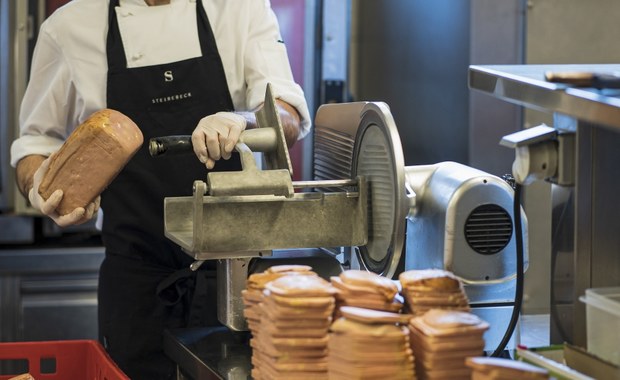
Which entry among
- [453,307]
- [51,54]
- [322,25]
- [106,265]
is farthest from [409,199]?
[322,25]

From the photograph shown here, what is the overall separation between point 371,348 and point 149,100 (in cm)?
118

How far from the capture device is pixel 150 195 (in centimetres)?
222

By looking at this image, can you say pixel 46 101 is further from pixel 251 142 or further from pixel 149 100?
pixel 251 142

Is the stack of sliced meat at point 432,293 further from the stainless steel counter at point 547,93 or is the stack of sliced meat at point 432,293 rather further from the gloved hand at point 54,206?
the gloved hand at point 54,206

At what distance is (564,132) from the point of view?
1332mm

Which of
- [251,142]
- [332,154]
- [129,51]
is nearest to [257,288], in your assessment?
[251,142]

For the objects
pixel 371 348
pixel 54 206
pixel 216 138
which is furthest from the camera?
pixel 54 206

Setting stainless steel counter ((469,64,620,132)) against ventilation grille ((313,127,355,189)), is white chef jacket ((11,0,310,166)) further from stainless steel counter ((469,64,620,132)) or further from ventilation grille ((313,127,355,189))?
stainless steel counter ((469,64,620,132))

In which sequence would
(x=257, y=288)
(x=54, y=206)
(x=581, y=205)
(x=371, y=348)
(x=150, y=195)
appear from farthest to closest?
(x=150, y=195)
(x=54, y=206)
(x=257, y=288)
(x=581, y=205)
(x=371, y=348)

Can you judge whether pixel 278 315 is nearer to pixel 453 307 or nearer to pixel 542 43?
pixel 453 307

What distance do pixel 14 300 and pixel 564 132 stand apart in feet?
7.70

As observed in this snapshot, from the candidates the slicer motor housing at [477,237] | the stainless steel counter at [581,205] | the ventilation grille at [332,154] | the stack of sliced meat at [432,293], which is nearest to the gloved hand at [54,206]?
the ventilation grille at [332,154]

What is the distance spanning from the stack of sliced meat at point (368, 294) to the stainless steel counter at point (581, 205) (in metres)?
0.24

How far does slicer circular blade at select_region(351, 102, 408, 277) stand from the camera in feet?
5.21
